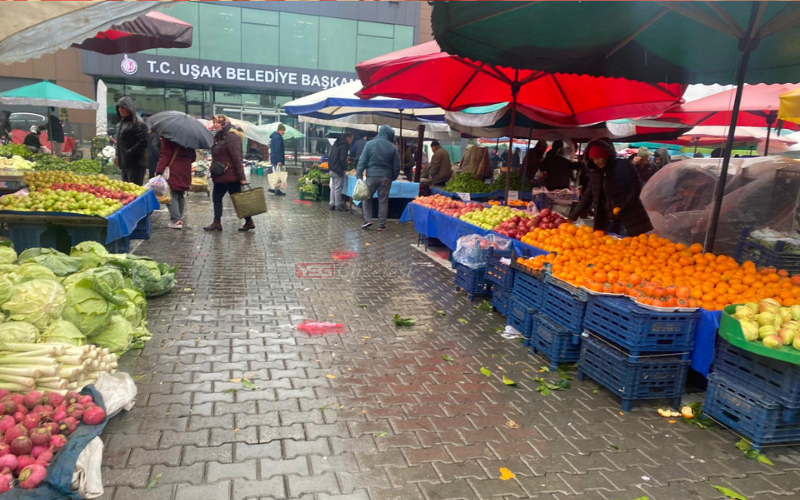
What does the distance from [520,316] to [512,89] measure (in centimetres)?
446

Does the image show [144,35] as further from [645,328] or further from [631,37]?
[645,328]

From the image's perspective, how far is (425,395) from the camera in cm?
414

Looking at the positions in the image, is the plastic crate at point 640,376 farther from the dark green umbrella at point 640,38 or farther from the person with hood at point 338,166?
the person with hood at point 338,166

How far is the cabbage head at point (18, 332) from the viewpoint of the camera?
11.4 ft

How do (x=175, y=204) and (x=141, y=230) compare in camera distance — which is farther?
(x=175, y=204)

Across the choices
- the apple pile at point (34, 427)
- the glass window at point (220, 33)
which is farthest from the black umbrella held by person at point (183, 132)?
the glass window at point (220, 33)

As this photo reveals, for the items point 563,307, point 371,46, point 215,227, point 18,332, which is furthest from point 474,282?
point 371,46

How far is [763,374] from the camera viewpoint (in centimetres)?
351

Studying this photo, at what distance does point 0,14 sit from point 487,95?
26.8 feet

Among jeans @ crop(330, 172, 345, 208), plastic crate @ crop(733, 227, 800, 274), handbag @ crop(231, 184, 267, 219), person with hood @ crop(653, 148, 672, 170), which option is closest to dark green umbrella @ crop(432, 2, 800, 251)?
plastic crate @ crop(733, 227, 800, 274)

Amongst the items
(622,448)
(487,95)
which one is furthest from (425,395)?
(487,95)

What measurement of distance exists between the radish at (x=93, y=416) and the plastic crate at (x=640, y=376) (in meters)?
3.69

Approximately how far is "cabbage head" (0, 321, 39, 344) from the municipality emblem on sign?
26.1 meters

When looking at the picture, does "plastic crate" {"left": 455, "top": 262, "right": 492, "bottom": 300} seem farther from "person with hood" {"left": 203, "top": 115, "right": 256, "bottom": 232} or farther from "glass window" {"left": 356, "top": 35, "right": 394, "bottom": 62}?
"glass window" {"left": 356, "top": 35, "right": 394, "bottom": 62}
